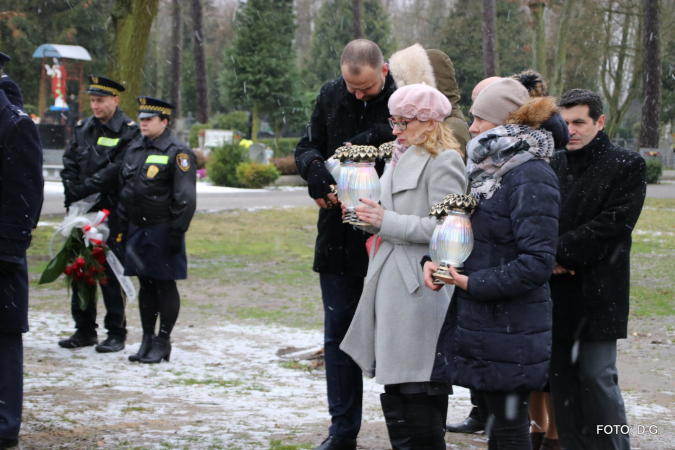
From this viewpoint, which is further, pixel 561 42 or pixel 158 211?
pixel 561 42

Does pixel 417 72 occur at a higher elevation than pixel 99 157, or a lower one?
higher

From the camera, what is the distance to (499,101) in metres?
3.29

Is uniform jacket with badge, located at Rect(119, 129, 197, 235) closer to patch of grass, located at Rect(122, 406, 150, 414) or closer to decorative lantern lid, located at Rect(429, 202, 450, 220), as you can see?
patch of grass, located at Rect(122, 406, 150, 414)

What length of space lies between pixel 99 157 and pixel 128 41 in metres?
7.03

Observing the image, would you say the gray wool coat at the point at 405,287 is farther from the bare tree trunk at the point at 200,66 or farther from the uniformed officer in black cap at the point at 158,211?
the bare tree trunk at the point at 200,66

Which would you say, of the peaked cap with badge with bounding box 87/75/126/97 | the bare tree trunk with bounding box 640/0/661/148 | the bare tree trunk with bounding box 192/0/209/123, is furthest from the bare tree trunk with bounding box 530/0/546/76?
the peaked cap with badge with bounding box 87/75/126/97

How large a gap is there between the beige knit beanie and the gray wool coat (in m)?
0.39

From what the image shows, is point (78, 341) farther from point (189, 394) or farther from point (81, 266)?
point (189, 394)

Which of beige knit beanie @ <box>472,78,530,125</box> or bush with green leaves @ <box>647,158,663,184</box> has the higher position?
beige knit beanie @ <box>472,78,530,125</box>

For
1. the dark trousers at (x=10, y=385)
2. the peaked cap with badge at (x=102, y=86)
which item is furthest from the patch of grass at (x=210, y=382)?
the peaked cap with badge at (x=102, y=86)

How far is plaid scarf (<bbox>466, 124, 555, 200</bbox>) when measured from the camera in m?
3.15

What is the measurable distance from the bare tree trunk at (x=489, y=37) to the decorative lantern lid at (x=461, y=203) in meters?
27.4

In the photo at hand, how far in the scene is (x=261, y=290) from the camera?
998 cm

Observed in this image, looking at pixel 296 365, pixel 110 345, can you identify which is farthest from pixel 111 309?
pixel 296 365
